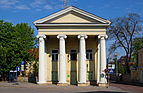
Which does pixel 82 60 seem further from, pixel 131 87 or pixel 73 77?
pixel 131 87

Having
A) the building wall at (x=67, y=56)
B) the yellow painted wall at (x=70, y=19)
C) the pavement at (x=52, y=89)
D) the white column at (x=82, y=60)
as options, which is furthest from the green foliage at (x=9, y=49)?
the pavement at (x=52, y=89)

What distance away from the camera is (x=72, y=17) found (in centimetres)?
4066

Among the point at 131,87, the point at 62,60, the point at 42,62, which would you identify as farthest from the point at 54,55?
the point at 131,87

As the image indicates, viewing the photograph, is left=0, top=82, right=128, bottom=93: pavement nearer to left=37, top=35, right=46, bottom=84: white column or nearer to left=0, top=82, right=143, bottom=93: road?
left=0, top=82, right=143, bottom=93: road

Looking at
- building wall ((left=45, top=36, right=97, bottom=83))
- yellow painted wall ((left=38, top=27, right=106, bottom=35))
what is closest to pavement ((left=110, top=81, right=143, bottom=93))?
building wall ((left=45, top=36, right=97, bottom=83))

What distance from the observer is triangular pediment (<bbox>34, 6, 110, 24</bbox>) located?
40000mm

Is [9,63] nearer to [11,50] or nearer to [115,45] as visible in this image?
[11,50]

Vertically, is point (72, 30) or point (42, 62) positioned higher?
point (72, 30)

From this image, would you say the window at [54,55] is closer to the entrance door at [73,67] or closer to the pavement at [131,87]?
the entrance door at [73,67]

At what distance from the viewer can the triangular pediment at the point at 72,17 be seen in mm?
40000

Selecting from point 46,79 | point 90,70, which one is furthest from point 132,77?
point 46,79

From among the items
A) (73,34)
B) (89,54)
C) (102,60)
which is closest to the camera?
(102,60)

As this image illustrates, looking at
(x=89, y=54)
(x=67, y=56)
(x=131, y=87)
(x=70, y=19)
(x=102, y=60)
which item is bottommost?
(x=131, y=87)

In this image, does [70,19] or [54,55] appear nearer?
[70,19]
